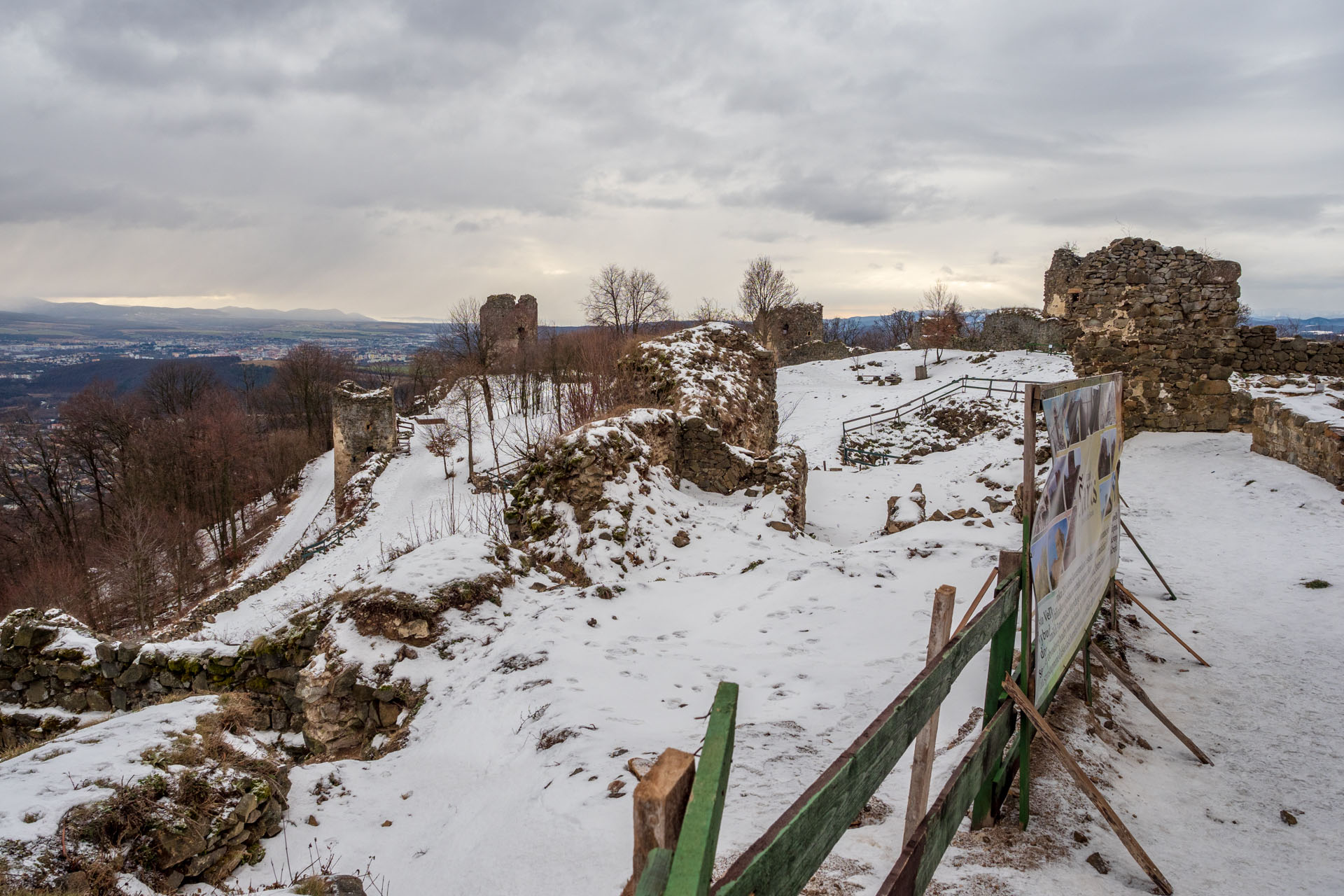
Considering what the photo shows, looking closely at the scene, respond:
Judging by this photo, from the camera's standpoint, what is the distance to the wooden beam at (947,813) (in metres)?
1.73

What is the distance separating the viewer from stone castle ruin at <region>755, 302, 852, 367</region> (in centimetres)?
3906

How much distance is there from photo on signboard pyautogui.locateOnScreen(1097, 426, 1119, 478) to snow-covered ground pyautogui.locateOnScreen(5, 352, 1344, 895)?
5.27ft

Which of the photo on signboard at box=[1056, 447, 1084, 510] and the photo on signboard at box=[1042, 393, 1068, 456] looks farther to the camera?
the photo on signboard at box=[1056, 447, 1084, 510]

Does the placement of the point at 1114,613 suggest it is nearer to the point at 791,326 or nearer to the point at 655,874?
the point at 655,874

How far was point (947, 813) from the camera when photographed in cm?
201

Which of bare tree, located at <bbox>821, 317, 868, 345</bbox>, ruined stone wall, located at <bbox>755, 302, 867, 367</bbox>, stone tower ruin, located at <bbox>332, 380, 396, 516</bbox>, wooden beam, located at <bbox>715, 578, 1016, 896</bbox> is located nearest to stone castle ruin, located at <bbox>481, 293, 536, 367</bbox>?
stone tower ruin, located at <bbox>332, 380, 396, 516</bbox>

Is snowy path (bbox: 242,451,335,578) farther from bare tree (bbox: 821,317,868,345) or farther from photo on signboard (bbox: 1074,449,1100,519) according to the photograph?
bare tree (bbox: 821,317,868,345)

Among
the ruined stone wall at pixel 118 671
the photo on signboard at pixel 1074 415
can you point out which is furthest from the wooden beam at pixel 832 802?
the ruined stone wall at pixel 118 671

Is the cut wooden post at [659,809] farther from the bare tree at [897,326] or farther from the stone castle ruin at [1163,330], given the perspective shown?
the bare tree at [897,326]

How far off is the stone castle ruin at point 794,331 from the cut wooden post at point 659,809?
38876 mm

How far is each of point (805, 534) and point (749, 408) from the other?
4606 mm

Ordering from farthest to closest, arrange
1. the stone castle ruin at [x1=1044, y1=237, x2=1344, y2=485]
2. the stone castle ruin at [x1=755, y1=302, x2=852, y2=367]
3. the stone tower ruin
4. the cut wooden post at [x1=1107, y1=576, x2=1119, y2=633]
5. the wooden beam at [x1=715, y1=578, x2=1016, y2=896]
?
the stone castle ruin at [x1=755, y1=302, x2=852, y2=367], the stone tower ruin, the stone castle ruin at [x1=1044, y1=237, x2=1344, y2=485], the cut wooden post at [x1=1107, y1=576, x2=1119, y2=633], the wooden beam at [x1=715, y1=578, x2=1016, y2=896]

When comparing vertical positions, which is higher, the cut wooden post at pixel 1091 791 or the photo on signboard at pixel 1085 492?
the photo on signboard at pixel 1085 492

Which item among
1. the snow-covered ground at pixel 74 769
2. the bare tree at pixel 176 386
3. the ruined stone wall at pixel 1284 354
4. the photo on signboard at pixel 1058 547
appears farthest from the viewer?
the bare tree at pixel 176 386
